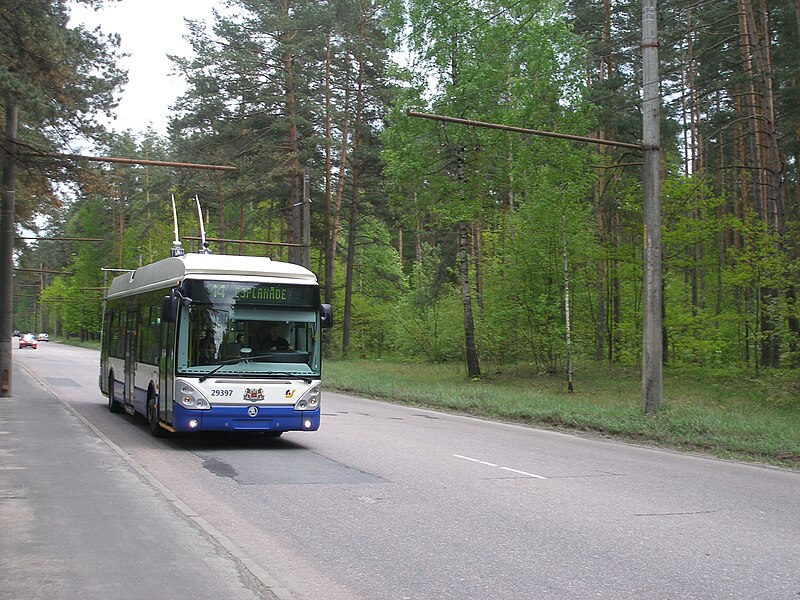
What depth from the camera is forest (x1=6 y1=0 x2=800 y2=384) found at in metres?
23.7

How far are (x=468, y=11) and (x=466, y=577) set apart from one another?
26.2m

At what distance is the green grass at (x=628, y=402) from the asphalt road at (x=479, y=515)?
1.19 meters

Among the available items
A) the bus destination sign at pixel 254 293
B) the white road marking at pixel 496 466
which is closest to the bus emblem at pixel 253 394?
the bus destination sign at pixel 254 293

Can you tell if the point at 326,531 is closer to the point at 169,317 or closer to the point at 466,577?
the point at 466,577

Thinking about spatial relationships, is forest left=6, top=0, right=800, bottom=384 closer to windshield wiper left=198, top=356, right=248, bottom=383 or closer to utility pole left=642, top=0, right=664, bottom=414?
utility pole left=642, top=0, right=664, bottom=414

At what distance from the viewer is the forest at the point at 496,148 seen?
23.7 metres

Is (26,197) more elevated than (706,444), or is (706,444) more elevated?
(26,197)

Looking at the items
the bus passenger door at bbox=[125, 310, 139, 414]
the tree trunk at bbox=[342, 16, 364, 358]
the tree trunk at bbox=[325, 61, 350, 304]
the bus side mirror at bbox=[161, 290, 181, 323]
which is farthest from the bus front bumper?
the tree trunk at bbox=[325, 61, 350, 304]

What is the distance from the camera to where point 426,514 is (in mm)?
8609

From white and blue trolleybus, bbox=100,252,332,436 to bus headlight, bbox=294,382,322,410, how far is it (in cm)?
2

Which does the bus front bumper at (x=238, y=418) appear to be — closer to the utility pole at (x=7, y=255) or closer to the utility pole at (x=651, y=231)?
the utility pole at (x=651, y=231)

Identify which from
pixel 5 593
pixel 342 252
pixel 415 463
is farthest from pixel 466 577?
pixel 342 252

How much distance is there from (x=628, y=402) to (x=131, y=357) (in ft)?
43.7

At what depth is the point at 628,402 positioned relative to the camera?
904 inches
